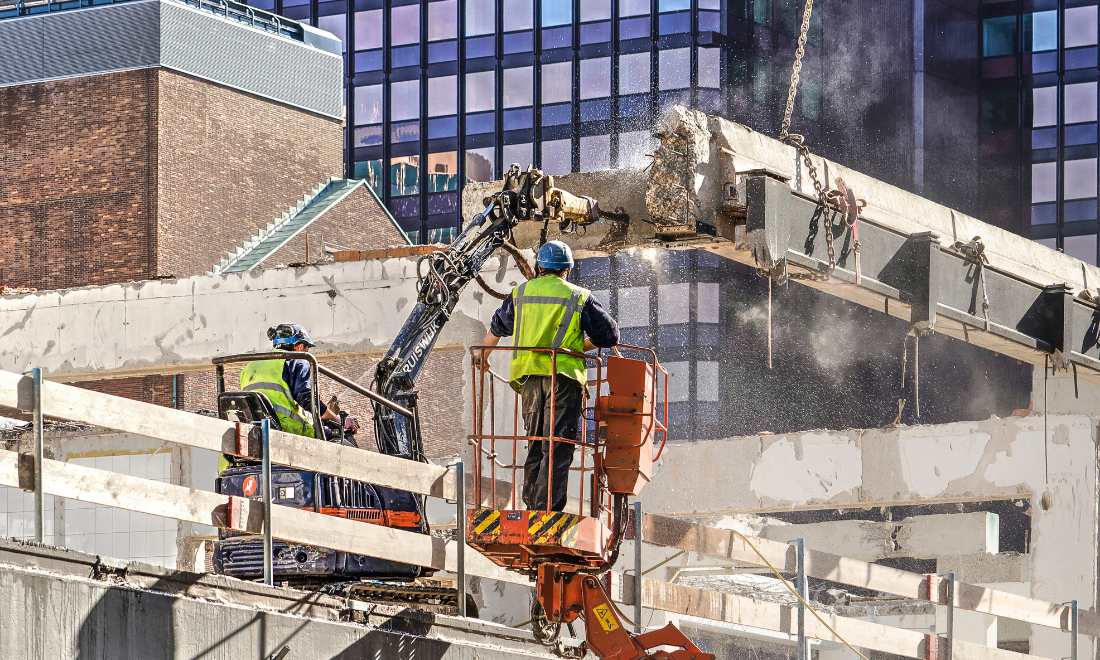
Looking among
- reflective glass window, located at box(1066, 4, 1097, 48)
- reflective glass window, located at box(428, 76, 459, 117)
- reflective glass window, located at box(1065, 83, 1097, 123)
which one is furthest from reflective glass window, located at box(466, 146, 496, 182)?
reflective glass window, located at box(1066, 4, 1097, 48)

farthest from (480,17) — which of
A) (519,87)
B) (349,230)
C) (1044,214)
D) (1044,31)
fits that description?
(1044,214)

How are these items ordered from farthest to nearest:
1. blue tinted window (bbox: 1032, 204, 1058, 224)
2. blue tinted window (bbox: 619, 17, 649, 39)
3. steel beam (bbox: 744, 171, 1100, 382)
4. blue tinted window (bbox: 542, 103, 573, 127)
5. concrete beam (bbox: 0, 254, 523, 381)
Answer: blue tinted window (bbox: 1032, 204, 1058, 224)
blue tinted window (bbox: 542, 103, 573, 127)
blue tinted window (bbox: 619, 17, 649, 39)
concrete beam (bbox: 0, 254, 523, 381)
steel beam (bbox: 744, 171, 1100, 382)

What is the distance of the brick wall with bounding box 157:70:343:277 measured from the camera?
118 ft

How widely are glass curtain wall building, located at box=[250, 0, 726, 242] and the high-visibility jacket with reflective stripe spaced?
1427 inches

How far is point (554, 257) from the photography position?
915 cm

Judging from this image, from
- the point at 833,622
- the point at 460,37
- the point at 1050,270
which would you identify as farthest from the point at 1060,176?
the point at 833,622

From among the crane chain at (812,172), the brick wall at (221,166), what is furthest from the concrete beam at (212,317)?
the brick wall at (221,166)

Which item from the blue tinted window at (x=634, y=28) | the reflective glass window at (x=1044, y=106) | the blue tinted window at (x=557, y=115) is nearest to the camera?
the blue tinted window at (x=634, y=28)

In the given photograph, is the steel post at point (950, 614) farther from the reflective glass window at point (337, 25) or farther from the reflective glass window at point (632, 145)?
the reflective glass window at point (337, 25)

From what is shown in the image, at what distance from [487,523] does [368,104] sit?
4209cm

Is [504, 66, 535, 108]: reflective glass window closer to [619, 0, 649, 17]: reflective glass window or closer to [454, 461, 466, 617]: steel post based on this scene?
[619, 0, 649, 17]: reflective glass window

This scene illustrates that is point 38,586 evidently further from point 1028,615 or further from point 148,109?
point 148,109

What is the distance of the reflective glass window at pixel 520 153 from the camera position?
155ft

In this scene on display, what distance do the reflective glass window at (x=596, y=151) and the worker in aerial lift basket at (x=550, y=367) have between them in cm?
3700
